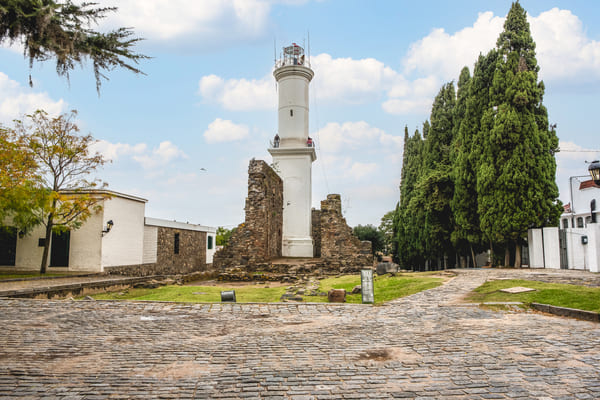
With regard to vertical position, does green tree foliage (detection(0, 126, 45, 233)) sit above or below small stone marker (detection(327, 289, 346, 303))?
above

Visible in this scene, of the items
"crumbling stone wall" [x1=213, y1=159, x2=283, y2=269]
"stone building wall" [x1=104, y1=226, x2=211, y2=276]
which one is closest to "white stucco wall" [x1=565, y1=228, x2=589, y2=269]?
"crumbling stone wall" [x1=213, y1=159, x2=283, y2=269]

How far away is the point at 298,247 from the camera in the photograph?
2406cm

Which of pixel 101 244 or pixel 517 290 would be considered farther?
pixel 101 244

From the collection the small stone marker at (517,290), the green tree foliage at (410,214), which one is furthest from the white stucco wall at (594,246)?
the green tree foliage at (410,214)

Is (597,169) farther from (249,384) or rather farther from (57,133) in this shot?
(57,133)

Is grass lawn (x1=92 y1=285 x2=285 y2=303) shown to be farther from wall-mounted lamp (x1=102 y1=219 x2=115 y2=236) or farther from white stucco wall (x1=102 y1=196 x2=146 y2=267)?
white stucco wall (x1=102 y1=196 x2=146 y2=267)

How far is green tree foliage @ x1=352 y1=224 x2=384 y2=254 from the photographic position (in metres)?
41.6

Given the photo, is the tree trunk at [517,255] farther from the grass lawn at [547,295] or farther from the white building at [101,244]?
the white building at [101,244]

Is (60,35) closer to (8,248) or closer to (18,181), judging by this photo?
(18,181)

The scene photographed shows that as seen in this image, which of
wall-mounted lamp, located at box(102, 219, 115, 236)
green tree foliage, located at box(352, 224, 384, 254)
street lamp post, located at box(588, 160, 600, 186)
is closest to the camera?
street lamp post, located at box(588, 160, 600, 186)

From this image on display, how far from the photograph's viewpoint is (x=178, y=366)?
15.9 feet

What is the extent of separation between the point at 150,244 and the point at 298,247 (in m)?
8.17

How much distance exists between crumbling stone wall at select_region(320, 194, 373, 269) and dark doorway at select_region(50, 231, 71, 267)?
38.4 feet

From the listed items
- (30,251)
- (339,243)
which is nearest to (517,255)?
(339,243)
